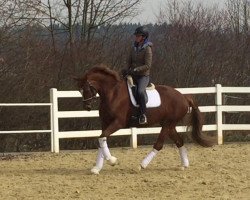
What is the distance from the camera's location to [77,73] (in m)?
16.8

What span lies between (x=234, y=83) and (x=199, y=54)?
1.98 metres

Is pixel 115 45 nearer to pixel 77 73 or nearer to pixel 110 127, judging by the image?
pixel 77 73

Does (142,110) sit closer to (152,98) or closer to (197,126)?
(152,98)

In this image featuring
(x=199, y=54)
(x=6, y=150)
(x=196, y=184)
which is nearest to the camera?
(x=196, y=184)

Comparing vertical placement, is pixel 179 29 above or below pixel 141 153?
above

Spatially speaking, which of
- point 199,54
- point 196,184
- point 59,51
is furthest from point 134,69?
point 199,54

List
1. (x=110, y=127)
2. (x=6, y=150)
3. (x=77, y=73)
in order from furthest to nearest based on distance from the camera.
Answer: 1. (x=77, y=73)
2. (x=6, y=150)
3. (x=110, y=127)

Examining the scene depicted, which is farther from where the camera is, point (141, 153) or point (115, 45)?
point (115, 45)

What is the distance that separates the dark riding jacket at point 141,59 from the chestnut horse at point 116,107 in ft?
1.22

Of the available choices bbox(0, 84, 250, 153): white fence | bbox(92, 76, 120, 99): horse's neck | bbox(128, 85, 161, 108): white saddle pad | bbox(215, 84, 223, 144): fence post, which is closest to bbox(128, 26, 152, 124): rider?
bbox(128, 85, 161, 108): white saddle pad

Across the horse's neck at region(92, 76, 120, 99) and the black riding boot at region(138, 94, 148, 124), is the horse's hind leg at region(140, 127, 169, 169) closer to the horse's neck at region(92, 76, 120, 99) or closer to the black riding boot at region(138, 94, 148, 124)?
the black riding boot at region(138, 94, 148, 124)

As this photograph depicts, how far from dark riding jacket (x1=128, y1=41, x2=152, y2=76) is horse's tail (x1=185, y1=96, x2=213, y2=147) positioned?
1.30 m

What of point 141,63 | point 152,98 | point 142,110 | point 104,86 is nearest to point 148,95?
point 152,98

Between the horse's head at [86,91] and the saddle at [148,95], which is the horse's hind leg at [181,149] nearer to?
the saddle at [148,95]
